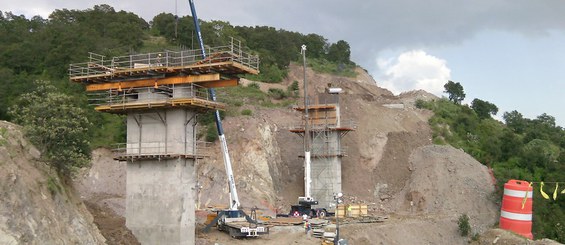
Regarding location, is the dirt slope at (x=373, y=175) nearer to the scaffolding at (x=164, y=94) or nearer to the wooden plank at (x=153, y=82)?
the scaffolding at (x=164, y=94)

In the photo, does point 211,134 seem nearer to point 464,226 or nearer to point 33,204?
point 464,226

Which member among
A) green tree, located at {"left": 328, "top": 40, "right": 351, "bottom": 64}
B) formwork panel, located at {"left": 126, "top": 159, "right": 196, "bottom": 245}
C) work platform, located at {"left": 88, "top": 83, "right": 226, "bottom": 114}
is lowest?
formwork panel, located at {"left": 126, "top": 159, "right": 196, "bottom": 245}

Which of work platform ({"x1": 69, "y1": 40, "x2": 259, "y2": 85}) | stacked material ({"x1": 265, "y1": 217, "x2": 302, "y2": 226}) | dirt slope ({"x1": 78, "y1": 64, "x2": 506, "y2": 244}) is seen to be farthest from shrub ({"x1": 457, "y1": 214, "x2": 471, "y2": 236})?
work platform ({"x1": 69, "y1": 40, "x2": 259, "y2": 85})

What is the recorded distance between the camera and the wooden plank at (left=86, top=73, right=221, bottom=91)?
30.2 m

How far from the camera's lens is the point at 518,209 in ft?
150

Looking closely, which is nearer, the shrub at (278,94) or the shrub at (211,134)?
the shrub at (211,134)

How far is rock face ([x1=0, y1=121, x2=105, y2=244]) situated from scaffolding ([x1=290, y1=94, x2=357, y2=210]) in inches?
1083

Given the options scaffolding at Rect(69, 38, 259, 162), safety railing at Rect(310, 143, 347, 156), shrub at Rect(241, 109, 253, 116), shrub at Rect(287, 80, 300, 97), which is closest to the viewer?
scaffolding at Rect(69, 38, 259, 162)

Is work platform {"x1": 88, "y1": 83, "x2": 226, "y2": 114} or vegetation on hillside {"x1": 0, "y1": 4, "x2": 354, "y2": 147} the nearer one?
work platform {"x1": 88, "y1": 83, "x2": 226, "y2": 114}

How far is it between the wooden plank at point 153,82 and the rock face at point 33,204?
23.2 ft

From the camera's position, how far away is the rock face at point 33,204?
20.5 meters

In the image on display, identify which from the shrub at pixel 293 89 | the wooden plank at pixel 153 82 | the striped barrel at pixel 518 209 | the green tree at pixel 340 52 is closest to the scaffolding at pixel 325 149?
the striped barrel at pixel 518 209

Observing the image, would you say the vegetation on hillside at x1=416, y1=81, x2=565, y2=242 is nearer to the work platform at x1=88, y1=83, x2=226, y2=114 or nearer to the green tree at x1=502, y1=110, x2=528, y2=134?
the green tree at x1=502, y1=110, x2=528, y2=134

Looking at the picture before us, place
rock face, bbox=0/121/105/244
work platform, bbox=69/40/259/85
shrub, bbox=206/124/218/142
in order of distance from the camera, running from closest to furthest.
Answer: rock face, bbox=0/121/105/244 → work platform, bbox=69/40/259/85 → shrub, bbox=206/124/218/142
